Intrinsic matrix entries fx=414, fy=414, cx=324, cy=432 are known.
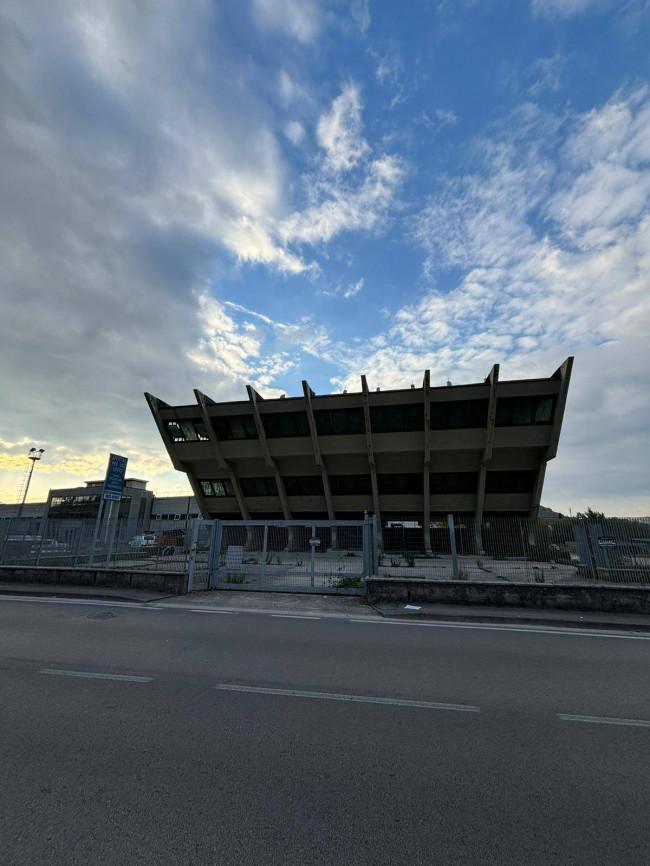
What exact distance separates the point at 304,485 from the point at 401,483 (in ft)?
28.8

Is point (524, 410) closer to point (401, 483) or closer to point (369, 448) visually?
point (401, 483)

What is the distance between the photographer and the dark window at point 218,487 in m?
39.7

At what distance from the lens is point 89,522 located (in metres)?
16.5

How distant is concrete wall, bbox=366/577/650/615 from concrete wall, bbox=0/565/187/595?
6403 millimetres

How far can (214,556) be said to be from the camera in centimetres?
1429

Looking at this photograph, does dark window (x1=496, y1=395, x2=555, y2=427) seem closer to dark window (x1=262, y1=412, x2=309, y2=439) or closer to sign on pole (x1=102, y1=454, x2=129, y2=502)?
dark window (x1=262, y1=412, x2=309, y2=439)

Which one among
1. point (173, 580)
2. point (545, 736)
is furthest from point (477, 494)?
point (545, 736)

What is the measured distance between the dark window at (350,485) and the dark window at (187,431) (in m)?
12.6

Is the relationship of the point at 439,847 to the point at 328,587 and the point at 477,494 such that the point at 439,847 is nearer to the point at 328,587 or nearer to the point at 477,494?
the point at 328,587

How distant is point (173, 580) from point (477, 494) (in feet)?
91.0

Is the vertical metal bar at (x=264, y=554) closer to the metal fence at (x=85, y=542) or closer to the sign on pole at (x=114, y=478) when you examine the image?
the metal fence at (x=85, y=542)

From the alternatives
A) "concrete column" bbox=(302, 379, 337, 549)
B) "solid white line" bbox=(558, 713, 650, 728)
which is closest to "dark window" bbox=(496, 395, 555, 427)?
"concrete column" bbox=(302, 379, 337, 549)

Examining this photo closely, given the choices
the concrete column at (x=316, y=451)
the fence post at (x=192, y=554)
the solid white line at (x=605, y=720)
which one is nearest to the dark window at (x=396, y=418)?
the concrete column at (x=316, y=451)

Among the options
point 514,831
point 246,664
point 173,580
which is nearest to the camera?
point 514,831
